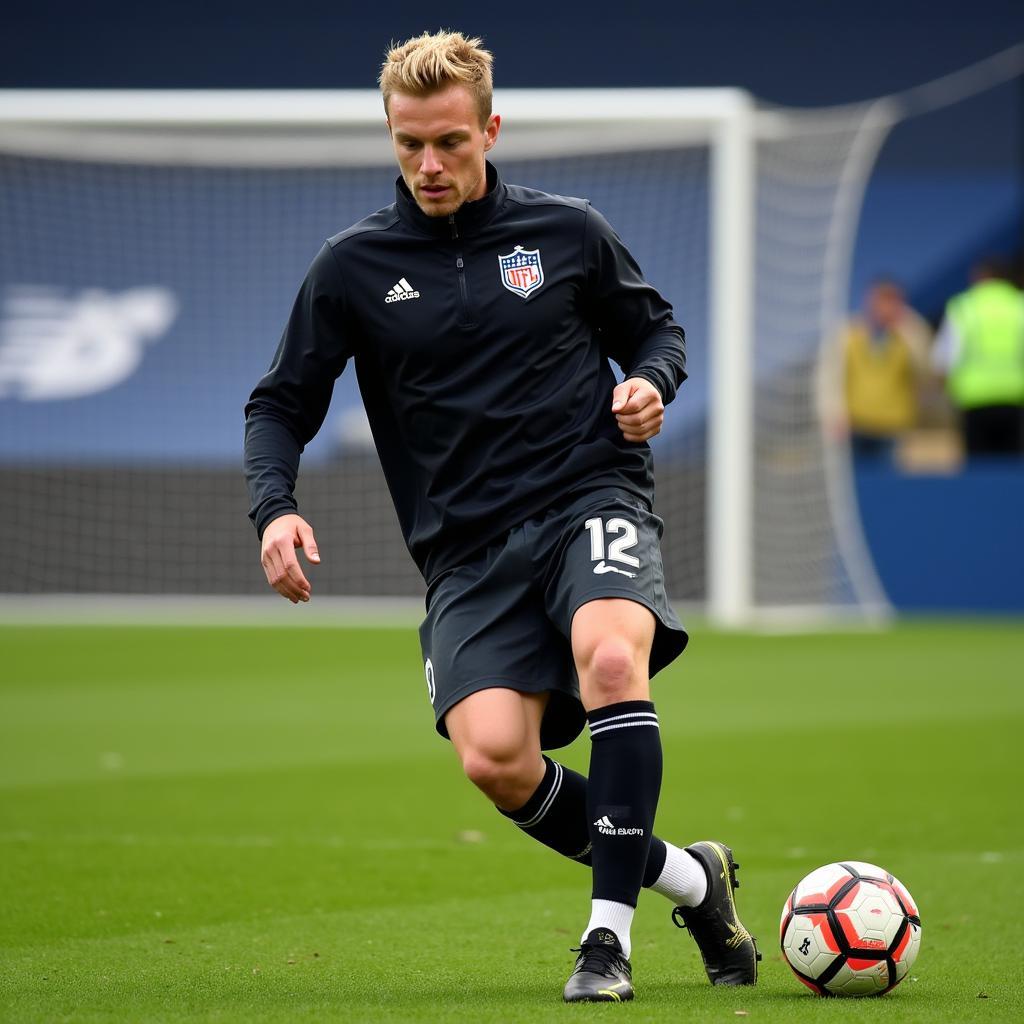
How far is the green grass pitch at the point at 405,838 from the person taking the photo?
4.05 metres

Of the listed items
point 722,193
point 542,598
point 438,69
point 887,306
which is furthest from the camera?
point 887,306

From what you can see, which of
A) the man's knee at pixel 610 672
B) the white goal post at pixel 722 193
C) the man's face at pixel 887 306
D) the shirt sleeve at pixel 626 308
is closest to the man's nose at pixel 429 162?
the shirt sleeve at pixel 626 308

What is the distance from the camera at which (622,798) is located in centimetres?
392

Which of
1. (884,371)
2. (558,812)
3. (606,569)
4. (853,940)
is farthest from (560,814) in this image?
(884,371)

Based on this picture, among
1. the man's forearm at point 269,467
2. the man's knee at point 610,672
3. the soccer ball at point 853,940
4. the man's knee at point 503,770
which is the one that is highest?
the man's forearm at point 269,467

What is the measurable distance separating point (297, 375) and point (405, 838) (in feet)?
8.74

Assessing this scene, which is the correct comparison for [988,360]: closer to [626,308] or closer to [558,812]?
[626,308]

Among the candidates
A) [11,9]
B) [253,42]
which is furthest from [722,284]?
[11,9]

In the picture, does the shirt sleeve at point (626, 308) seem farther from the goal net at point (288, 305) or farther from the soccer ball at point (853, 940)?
the goal net at point (288, 305)

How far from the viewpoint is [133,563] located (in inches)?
687

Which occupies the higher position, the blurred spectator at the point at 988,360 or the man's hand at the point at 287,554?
the blurred spectator at the point at 988,360

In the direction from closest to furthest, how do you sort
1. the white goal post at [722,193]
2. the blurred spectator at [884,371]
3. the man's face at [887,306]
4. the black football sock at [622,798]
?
1. the black football sock at [622,798]
2. the white goal post at [722,193]
3. the man's face at [887,306]
4. the blurred spectator at [884,371]

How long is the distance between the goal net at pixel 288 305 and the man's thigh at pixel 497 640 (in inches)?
405

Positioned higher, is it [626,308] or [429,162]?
[429,162]
